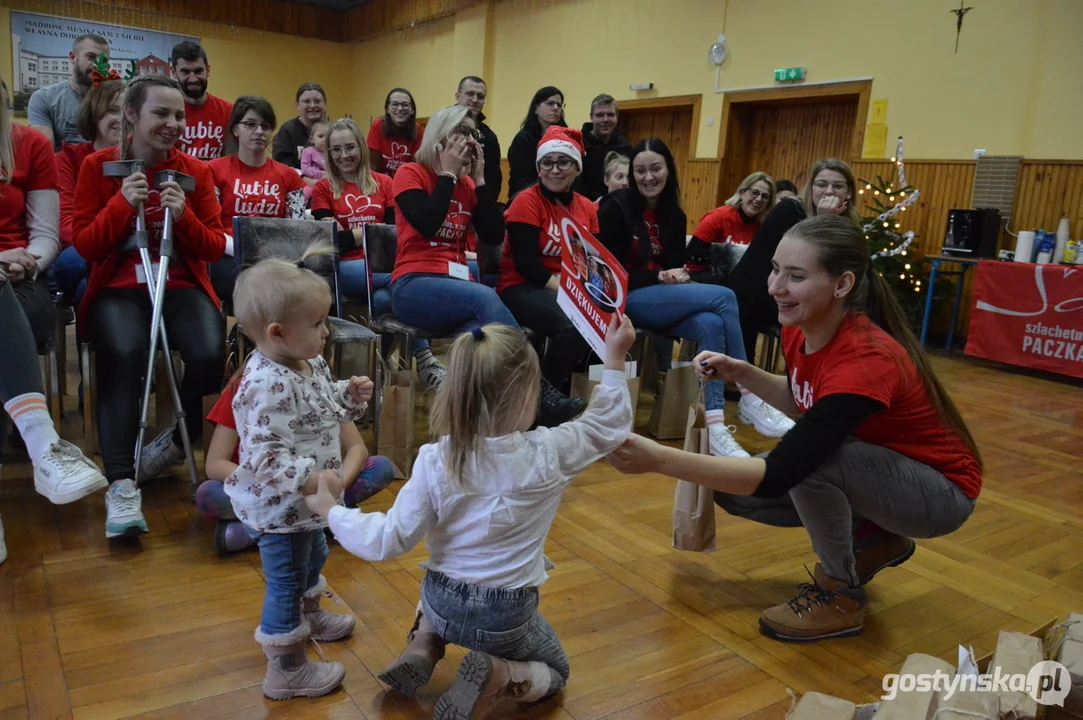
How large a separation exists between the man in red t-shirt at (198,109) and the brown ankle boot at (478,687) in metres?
3.26

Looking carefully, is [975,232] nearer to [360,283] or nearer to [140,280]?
[360,283]

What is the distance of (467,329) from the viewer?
2967mm

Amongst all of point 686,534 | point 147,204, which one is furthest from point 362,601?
point 147,204

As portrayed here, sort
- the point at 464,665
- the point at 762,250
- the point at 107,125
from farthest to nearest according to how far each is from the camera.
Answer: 1. the point at 762,250
2. the point at 107,125
3. the point at 464,665

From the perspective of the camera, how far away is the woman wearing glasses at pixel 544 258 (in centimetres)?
322

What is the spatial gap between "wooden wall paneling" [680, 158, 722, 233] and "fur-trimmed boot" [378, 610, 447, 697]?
680cm

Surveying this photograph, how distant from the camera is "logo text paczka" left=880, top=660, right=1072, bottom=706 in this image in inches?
54.5

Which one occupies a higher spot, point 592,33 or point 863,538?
point 592,33

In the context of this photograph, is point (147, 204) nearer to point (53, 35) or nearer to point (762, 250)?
point (762, 250)

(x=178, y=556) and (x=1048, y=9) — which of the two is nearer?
(x=178, y=556)

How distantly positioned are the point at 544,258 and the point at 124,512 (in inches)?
74.9

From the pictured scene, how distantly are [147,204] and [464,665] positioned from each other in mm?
1936

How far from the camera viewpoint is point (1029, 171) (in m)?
5.83

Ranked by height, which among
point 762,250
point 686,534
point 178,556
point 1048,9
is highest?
point 1048,9
